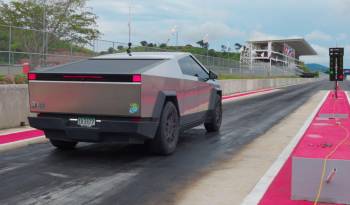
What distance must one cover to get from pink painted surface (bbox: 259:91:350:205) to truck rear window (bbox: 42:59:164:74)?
8.63 feet

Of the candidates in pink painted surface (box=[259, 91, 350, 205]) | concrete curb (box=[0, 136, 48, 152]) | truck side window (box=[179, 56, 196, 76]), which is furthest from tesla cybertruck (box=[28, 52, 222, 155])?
pink painted surface (box=[259, 91, 350, 205])

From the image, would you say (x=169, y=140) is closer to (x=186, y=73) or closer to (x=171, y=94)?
(x=171, y=94)

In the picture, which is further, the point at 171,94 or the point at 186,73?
the point at 186,73

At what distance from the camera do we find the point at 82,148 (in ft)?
28.0

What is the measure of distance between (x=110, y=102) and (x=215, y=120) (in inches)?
168

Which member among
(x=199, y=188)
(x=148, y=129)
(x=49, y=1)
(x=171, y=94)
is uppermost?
(x=49, y=1)

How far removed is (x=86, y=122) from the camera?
7.09 m

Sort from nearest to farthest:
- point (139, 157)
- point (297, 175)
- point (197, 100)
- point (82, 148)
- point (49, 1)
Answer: point (297, 175) → point (139, 157) → point (82, 148) → point (197, 100) → point (49, 1)

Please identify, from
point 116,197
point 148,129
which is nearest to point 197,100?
point 148,129

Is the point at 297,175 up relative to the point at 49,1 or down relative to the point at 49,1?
down

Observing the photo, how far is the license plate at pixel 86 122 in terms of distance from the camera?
7055mm

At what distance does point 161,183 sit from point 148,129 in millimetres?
1334

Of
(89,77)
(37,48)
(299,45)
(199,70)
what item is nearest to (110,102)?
(89,77)

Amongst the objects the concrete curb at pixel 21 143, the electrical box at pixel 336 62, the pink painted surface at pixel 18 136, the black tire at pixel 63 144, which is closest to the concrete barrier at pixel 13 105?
the pink painted surface at pixel 18 136
